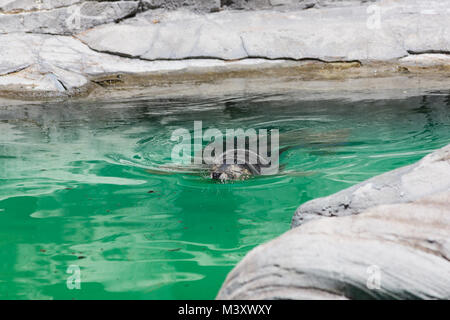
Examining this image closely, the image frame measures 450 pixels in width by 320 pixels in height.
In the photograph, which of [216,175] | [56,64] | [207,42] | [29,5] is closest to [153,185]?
[216,175]

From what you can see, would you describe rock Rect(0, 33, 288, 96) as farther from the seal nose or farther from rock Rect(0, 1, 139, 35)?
the seal nose

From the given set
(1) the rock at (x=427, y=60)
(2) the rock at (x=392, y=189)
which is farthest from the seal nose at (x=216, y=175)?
(1) the rock at (x=427, y=60)

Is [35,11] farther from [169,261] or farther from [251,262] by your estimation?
[251,262]

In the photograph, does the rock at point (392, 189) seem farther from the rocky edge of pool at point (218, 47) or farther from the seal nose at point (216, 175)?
the rocky edge of pool at point (218, 47)

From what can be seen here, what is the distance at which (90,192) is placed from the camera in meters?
4.00

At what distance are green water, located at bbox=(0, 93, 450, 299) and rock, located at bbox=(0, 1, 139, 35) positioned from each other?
2.10 metres

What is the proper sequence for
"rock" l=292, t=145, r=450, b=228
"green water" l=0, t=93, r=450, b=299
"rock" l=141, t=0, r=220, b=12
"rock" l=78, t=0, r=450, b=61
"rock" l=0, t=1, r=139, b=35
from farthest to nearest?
"rock" l=141, t=0, r=220, b=12 → "rock" l=0, t=1, r=139, b=35 → "rock" l=78, t=0, r=450, b=61 → "green water" l=0, t=93, r=450, b=299 → "rock" l=292, t=145, r=450, b=228

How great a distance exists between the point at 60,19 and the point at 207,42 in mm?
2078

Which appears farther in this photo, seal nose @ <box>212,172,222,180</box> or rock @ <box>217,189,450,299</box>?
seal nose @ <box>212,172,222,180</box>

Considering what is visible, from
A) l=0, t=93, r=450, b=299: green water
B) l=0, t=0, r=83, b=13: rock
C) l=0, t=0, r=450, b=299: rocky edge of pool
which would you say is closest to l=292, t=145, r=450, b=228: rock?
l=0, t=93, r=450, b=299: green water

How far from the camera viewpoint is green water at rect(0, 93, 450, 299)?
281 cm

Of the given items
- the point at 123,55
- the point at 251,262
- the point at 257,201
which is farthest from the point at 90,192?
the point at 123,55

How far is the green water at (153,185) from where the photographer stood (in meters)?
2.81

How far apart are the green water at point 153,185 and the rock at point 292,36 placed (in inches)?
50.8
